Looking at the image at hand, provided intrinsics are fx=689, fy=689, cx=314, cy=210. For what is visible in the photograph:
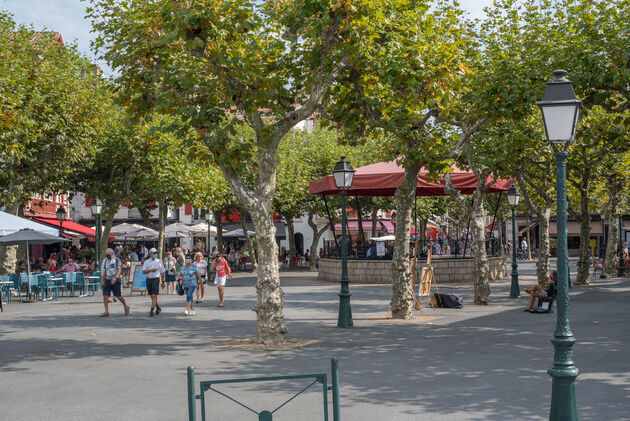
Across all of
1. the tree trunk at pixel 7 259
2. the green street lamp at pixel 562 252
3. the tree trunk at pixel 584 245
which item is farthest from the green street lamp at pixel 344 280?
the tree trunk at pixel 7 259

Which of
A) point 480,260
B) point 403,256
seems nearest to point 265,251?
point 403,256

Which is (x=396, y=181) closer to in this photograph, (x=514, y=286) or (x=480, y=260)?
(x=514, y=286)

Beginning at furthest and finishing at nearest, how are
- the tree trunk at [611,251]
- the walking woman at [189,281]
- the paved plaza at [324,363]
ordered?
1. the tree trunk at [611,251]
2. the walking woman at [189,281]
3. the paved plaza at [324,363]

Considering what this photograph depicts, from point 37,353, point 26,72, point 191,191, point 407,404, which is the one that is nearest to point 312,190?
point 191,191

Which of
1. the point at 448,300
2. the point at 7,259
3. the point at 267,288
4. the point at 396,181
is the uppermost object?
the point at 396,181

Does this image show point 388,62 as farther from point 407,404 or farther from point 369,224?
point 369,224

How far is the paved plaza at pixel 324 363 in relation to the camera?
24.9 feet

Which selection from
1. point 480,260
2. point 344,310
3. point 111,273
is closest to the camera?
point 344,310

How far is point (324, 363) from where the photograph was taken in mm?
10281

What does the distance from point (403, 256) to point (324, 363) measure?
6286mm

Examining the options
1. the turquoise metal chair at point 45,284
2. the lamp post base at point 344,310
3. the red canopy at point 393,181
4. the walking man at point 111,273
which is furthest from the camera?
the turquoise metal chair at point 45,284

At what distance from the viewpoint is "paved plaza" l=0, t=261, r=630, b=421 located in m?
7.59

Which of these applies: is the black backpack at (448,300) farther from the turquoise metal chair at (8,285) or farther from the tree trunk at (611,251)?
the tree trunk at (611,251)

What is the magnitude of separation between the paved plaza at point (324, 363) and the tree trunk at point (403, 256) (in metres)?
0.57
